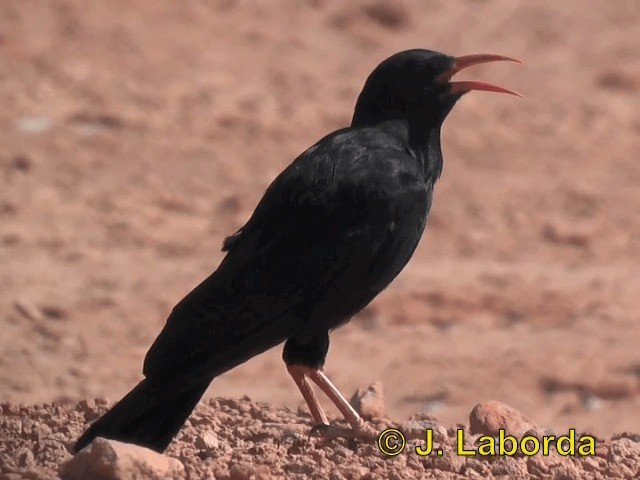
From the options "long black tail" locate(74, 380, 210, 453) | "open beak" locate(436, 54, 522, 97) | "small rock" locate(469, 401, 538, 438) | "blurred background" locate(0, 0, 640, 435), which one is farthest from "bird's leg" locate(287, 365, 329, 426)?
"blurred background" locate(0, 0, 640, 435)

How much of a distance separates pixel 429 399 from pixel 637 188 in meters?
5.32

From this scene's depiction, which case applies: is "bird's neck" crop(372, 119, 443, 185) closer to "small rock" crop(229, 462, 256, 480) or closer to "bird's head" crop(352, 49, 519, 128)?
"bird's head" crop(352, 49, 519, 128)

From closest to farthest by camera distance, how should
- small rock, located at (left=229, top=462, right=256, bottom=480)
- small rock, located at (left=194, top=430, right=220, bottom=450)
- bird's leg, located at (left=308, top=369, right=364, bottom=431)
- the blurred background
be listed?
small rock, located at (left=229, top=462, right=256, bottom=480) → small rock, located at (left=194, top=430, right=220, bottom=450) → bird's leg, located at (left=308, top=369, right=364, bottom=431) → the blurred background

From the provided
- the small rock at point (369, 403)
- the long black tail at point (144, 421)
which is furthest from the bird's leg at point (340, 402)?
the long black tail at point (144, 421)

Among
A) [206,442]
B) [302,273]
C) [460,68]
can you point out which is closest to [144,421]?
[206,442]

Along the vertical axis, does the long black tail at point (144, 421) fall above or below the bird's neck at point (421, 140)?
below

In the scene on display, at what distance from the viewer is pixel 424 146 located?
7.65 m

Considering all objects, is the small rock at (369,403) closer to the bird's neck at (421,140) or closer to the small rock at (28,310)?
the bird's neck at (421,140)

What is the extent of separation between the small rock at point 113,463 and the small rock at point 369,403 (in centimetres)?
186

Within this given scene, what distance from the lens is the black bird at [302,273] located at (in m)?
6.58

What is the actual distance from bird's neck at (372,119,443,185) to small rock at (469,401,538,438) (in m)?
1.16

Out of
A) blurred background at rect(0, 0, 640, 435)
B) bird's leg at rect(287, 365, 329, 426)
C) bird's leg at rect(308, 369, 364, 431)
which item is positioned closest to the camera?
bird's leg at rect(308, 369, 364, 431)

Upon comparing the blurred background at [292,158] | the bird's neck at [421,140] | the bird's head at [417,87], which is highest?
the blurred background at [292,158]

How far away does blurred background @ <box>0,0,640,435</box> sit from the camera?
465 inches
